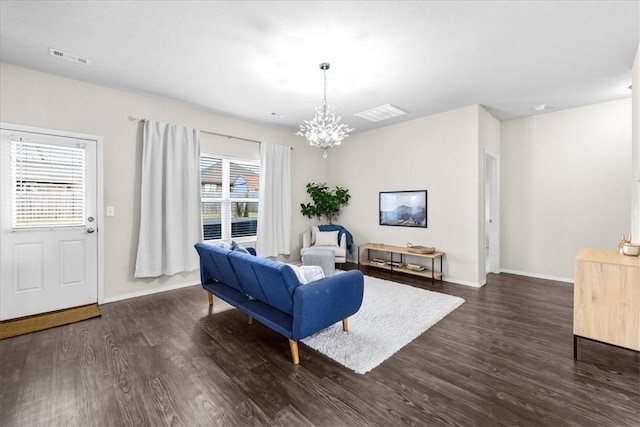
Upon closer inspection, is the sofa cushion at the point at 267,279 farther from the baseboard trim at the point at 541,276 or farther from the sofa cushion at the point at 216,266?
the baseboard trim at the point at 541,276

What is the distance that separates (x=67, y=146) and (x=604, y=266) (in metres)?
5.79

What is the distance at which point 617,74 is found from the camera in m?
3.31

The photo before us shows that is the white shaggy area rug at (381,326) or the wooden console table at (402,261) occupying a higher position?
the wooden console table at (402,261)

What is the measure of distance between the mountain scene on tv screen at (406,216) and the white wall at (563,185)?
1678 millimetres

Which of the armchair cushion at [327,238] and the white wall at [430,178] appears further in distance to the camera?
the armchair cushion at [327,238]

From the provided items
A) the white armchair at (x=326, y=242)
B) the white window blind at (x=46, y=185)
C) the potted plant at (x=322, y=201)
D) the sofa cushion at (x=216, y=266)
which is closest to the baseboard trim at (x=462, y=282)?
the white armchair at (x=326, y=242)

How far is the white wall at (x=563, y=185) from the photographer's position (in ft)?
13.8

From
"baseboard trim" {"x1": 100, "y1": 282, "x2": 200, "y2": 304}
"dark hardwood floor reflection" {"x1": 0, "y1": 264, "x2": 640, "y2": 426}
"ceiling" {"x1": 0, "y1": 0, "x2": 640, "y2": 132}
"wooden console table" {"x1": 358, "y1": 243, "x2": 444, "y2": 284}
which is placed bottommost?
"dark hardwood floor reflection" {"x1": 0, "y1": 264, "x2": 640, "y2": 426}

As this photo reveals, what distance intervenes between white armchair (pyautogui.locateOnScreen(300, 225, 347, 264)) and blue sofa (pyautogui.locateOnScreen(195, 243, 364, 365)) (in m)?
2.66

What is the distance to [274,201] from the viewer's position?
18.0ft

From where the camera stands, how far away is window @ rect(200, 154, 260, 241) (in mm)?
4766

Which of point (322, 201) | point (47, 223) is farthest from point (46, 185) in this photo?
point (322, 201)

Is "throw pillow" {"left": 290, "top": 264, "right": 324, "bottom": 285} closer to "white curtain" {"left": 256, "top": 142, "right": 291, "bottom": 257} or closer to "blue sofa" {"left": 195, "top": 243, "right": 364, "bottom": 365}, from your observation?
"blue sofa" {"left": 195, "top": 243, "right": 364, "bottom": 365}

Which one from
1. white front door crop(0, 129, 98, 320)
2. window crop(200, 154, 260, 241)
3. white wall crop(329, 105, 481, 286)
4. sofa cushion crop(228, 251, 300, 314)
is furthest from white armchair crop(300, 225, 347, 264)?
white front door crop(0, 129, 98, 320)
